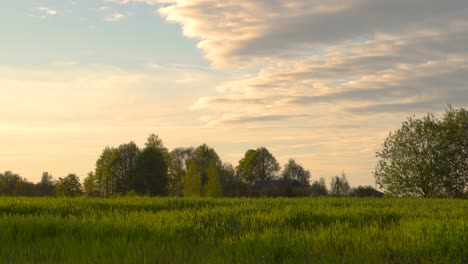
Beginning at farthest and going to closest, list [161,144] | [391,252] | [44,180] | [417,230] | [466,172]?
[44,180], [161,144], [466,172], [417,230], [391,252]

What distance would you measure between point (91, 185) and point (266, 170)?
32459mm

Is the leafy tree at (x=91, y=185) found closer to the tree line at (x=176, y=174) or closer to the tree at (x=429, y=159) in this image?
the tree line at (x=176, y=174)

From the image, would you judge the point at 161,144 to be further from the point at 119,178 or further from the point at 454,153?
the point at 454,153

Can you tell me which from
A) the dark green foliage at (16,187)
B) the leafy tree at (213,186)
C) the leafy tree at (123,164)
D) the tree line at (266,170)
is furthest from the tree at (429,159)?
the dark green foliage at (16,187)

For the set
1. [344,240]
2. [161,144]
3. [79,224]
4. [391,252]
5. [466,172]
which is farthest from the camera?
[161,144]

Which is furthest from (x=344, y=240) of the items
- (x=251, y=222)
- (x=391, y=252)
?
(x=251, y=222)

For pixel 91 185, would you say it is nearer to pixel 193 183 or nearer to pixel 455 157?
pixel 193 183

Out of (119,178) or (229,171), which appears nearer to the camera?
(119,178)

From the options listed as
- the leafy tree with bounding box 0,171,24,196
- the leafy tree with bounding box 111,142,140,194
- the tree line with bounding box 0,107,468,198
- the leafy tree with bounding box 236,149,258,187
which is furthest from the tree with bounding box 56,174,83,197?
the leafy tree with bounding box 0,171,24,196

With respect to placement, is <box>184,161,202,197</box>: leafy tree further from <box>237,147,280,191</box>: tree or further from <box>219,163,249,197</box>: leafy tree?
<box>237,147,280,191</box>: tree

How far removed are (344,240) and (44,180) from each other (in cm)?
14758

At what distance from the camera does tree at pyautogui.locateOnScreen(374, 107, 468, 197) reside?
48.9 metres

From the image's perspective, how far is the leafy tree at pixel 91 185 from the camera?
265ft

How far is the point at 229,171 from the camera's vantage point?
87062 millimetres
